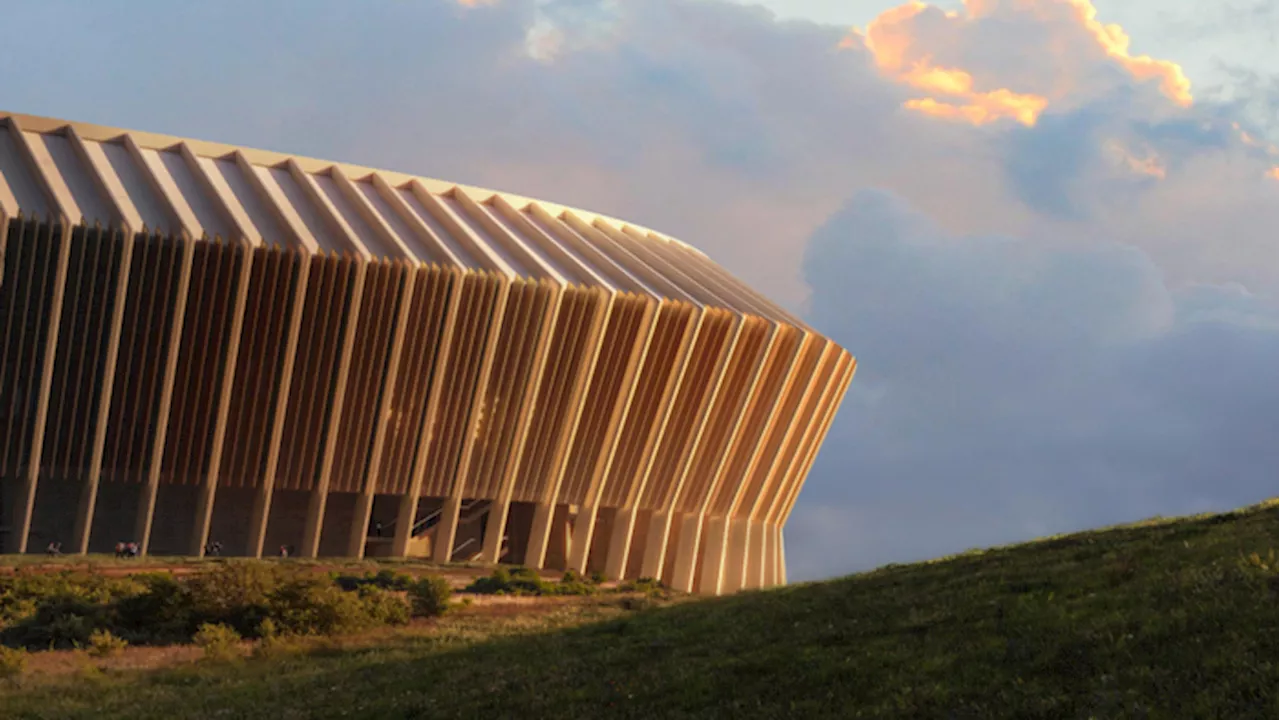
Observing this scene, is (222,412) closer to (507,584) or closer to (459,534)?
(507,584)

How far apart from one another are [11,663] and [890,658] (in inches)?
436

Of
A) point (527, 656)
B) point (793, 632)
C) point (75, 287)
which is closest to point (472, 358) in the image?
point (75, 287)

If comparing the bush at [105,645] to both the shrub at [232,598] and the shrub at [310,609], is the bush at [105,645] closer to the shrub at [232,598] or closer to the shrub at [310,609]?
the shrub at [232,598]

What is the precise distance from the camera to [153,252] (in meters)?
25.7

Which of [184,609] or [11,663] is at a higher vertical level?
[184,609]

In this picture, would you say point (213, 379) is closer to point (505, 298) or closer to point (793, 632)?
point (505, 298)

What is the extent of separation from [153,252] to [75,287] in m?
1.68

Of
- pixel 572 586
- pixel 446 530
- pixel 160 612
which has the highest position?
pixel 446 530

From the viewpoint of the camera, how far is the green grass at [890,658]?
25.3 ft

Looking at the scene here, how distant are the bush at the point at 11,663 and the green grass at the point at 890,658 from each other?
105 centimetres

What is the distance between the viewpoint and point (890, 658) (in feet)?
30.5

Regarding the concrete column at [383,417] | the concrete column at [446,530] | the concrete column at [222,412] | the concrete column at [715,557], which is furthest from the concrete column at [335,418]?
the concrete column at [715,557]

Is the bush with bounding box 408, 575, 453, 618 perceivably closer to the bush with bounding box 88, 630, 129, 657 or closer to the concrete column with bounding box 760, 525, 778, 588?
the bush with bounding box 88, 630, 129, 657

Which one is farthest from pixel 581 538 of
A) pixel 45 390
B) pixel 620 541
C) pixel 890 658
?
pixel 890 658
